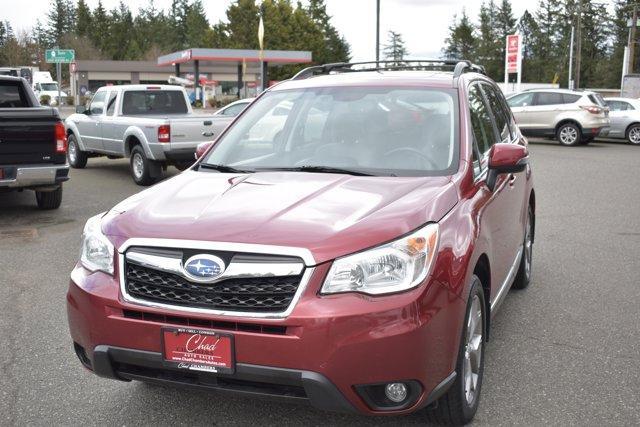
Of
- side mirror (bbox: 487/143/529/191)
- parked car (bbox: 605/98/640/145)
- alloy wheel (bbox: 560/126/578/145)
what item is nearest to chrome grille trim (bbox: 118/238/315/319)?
side mirror (bbox: 487/143/529/191)

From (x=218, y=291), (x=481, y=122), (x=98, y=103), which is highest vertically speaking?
(x=481, y=122)

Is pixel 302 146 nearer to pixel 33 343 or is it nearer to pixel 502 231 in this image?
pixel 502 231

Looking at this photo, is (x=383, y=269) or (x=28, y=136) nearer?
(x=383, y=269)

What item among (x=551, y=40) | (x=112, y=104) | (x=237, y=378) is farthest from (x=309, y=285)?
(x=551, y=40)

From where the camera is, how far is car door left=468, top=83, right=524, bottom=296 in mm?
3998

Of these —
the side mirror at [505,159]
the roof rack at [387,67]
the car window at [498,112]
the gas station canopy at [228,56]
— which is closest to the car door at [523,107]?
the car window at [498,112]

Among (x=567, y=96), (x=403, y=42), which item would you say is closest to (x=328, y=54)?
(x=403, y=42)

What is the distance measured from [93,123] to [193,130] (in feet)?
10.5

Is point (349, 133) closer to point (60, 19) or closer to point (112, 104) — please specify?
point (112, 104)

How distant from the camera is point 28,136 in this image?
8.96m

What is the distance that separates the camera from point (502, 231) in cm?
434

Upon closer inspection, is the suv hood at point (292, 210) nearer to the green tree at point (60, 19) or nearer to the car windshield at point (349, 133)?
the car windshield at point (349, 133)

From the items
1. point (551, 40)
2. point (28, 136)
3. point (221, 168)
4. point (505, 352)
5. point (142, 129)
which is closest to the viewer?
point (221, 168)

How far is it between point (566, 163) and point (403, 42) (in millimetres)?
124717
